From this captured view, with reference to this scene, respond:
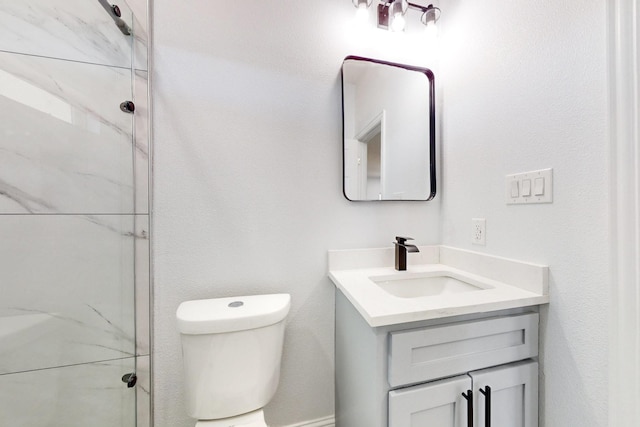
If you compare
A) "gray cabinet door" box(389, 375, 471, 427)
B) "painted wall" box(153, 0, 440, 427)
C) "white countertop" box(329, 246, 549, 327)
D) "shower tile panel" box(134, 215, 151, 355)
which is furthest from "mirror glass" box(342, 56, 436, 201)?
"shower tile panel" box(134, 215, 151, 355)

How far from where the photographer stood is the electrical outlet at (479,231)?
1.00 meters

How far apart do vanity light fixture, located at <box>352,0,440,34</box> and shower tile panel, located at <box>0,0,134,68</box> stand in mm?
959

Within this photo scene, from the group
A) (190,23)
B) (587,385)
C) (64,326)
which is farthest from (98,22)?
(587,385)

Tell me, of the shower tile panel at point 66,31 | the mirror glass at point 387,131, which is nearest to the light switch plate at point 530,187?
the mirror glass at point 387,131

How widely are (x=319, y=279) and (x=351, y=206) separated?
37 centimetres

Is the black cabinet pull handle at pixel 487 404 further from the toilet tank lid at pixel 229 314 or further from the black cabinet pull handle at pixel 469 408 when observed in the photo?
the toilet tank lid at pixel 229 314

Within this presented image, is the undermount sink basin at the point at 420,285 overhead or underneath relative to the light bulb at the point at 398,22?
underneath

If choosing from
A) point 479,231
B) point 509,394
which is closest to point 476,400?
point 509,394

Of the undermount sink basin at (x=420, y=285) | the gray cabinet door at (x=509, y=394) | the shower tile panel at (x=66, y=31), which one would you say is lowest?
the gray cabinet door at (x=509, y=394)

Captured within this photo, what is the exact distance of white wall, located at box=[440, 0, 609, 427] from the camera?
2.18 feet

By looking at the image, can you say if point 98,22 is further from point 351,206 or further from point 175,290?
point 351,206

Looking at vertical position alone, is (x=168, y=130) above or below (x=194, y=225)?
above

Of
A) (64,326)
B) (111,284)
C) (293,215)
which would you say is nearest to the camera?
(64,326)

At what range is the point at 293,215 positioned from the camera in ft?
3.56
